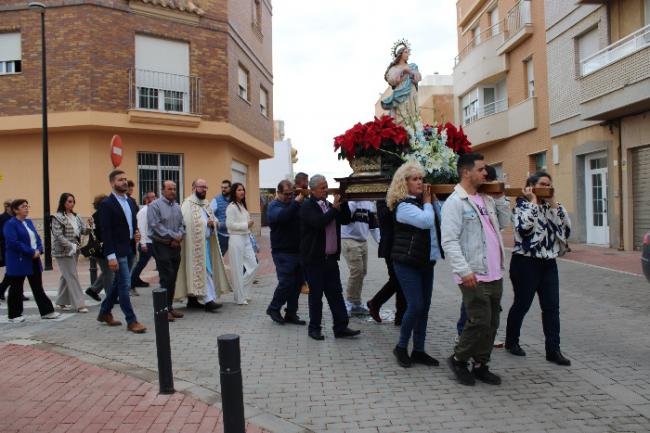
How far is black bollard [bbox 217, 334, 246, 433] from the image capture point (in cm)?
332

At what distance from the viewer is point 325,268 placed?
6.54 meters

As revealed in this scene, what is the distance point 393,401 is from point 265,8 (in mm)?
23594

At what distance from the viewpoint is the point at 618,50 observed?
50.9ft

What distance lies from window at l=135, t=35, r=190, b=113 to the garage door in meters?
13.5

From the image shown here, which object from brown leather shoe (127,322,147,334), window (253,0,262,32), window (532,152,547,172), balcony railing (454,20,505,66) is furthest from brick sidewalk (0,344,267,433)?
balcony railing (454,20,505,66)

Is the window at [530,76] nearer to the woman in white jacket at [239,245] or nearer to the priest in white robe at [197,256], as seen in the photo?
the woman in white jacket at [239,245]

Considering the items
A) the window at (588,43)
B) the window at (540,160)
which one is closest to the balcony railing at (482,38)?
the window at (540,160)

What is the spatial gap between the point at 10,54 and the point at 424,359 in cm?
1779

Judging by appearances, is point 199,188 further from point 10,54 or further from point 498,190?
point 10,54

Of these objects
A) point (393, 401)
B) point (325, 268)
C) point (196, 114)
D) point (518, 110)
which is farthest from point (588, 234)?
point (393, 401)

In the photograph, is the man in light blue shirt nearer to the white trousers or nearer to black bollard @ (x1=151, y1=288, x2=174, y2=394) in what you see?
the white trousers

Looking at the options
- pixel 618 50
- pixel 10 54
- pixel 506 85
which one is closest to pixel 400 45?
pixel 618 50

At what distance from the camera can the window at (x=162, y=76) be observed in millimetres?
18688

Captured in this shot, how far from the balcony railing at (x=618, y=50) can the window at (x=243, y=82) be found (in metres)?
11.7
